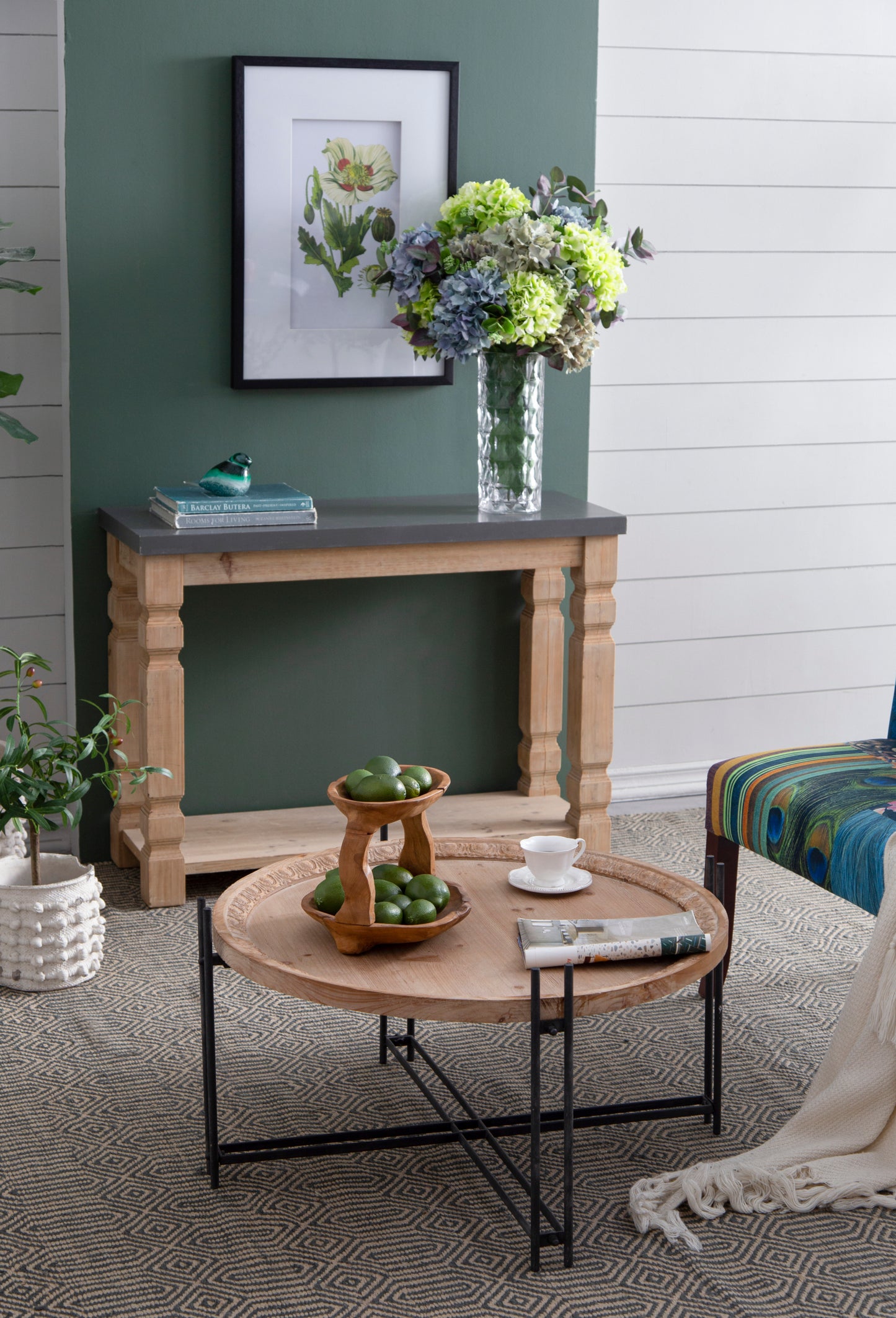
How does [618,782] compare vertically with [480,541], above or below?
below

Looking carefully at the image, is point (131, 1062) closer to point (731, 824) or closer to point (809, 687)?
point (731, 824)

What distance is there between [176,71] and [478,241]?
0.77 m

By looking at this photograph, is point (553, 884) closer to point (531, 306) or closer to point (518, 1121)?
point (518, 1121)

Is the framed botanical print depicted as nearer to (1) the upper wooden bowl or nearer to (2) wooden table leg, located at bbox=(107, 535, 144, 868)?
(2) wooden table leg, located at bbox=(107, 535, 144, 868)

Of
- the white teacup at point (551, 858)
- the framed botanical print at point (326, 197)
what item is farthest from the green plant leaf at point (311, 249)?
the white teacup at point (551, 858)

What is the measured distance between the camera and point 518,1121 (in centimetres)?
221

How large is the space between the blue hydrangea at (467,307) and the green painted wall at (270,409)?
46 cm

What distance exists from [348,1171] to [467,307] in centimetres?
167

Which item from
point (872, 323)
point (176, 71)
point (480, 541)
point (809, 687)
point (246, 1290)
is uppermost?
point (176, 71)

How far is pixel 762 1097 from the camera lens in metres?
2.39

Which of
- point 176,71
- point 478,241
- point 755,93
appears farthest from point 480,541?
point 755,93

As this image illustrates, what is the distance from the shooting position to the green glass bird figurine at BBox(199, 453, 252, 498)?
3.05 metres

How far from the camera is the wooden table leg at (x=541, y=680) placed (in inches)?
140

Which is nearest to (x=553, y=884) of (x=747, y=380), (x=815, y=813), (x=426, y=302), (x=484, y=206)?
(x=815, y=813)
